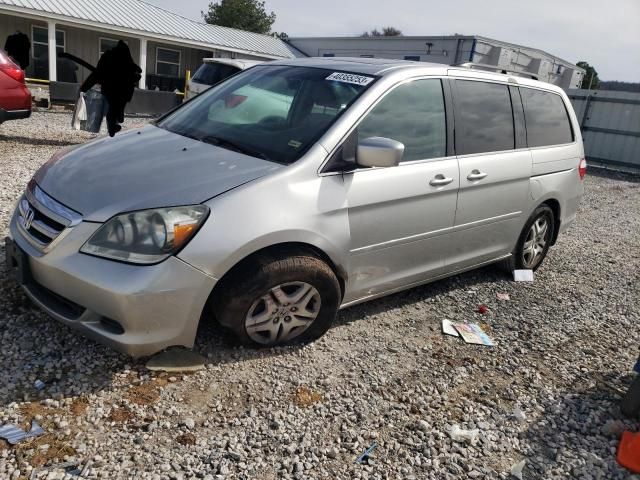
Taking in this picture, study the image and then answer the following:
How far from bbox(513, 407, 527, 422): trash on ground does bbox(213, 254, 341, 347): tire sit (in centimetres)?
Answer: 122

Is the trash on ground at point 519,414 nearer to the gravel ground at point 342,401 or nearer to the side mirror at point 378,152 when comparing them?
the gravel ground at point 342,401

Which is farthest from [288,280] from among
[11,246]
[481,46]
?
[481,46]

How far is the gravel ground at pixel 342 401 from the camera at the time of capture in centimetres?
244

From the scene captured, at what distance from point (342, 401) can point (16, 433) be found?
1605mm

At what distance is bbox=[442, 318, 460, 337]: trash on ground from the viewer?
3891 millimetres

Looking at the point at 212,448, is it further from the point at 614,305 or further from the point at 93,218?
the point at 614,305

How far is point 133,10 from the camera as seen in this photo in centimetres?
2331

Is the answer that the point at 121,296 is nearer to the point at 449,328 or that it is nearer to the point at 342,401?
the point at 342,401

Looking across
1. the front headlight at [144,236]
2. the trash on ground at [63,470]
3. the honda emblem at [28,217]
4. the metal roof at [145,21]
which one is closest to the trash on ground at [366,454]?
the trash on ground at [63,470]

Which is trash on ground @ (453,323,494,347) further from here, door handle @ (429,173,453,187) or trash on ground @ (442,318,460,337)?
door handle @ (429,173,453,187)

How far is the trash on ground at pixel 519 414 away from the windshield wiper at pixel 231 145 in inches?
81.6

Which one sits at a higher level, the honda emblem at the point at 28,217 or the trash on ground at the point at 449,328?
the honda emblem at the point at 28,217

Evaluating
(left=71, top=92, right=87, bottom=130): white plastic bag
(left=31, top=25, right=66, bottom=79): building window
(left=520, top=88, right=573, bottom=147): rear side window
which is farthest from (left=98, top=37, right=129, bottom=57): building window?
(left=520, top=88, right=573, bottom=147): rear side window

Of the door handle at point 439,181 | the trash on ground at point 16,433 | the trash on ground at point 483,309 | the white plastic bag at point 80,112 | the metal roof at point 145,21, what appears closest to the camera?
the trash on ground at point 16,433
